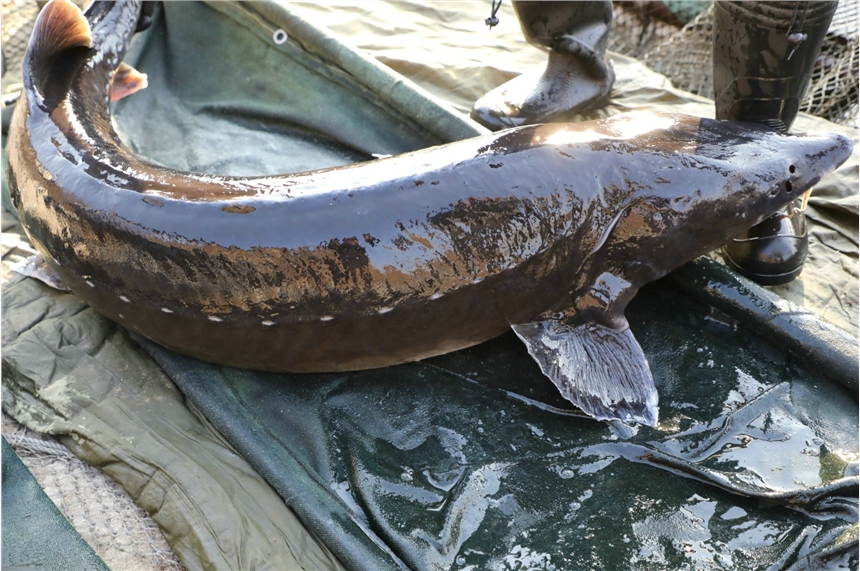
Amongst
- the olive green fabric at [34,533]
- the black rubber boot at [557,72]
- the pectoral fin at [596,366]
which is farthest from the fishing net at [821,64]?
the olive green fabric at [34,533]

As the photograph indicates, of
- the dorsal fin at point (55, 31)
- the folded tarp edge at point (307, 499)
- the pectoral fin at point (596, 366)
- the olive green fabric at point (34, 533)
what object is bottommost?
the olive green fabric at point (34, 533)

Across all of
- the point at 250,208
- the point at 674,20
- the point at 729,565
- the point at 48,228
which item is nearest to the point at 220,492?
the point at 250,208

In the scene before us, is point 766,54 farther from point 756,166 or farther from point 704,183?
point 704,183

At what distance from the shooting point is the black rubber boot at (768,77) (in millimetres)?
2135

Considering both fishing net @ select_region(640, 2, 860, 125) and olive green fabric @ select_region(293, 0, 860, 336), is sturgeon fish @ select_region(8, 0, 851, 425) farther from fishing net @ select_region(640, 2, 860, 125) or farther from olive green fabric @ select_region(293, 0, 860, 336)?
fishing net @ select_region(640, 2, 860, 125)

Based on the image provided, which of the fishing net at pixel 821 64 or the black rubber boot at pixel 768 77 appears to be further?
the fishing net at pixel 821 64

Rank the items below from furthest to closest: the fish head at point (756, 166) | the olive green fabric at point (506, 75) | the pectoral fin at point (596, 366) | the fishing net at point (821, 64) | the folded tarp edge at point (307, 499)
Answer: the fishing net at point (821, 64)
the olive green fabric at point (506, 75)
the fish head at point (756, 166)
the pectoral fin at point (596, 366)
the folded tarp edge at point (307, 499)

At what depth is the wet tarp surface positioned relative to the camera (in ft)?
5.54

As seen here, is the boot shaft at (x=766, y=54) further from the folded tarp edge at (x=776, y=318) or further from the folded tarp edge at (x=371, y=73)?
the folded tarp edge at (x=371, y=73)

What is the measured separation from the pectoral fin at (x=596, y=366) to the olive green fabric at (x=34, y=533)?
118 cm

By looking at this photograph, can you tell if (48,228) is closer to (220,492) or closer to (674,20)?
(220,492)

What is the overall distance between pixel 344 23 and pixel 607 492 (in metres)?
2.62

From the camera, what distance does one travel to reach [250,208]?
1.74 meters

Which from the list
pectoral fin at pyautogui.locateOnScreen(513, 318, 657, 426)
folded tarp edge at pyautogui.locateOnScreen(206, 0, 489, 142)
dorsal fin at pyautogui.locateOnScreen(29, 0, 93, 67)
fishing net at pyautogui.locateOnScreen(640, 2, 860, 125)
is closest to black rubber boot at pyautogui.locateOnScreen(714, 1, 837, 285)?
pectoral fin at pyautogui.locateOnScreen(513, 318, 657, 426)
